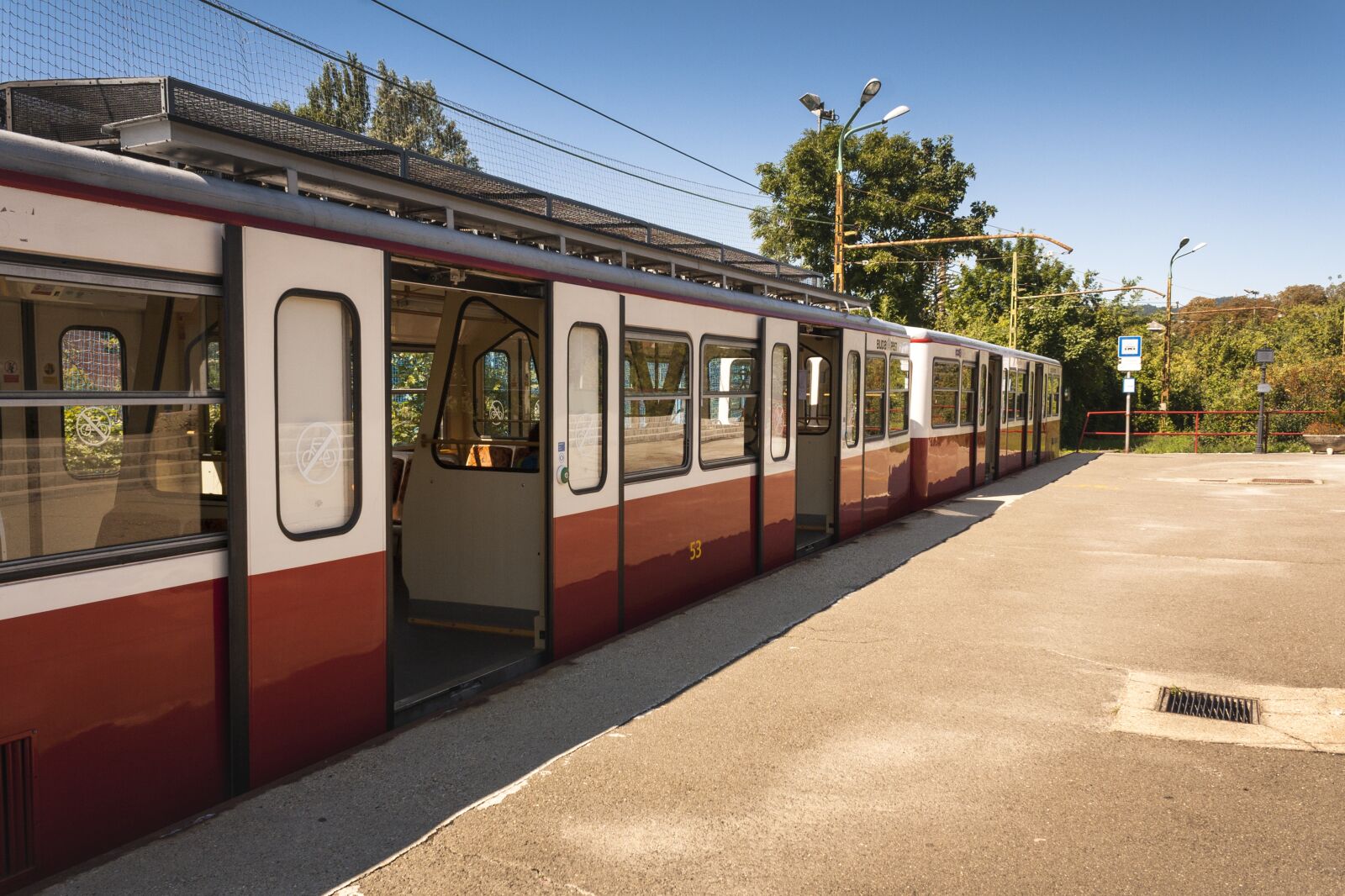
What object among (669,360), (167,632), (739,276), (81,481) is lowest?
(167,632)

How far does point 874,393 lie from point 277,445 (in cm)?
915

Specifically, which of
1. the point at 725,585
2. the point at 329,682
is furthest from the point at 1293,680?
the point at 329,682

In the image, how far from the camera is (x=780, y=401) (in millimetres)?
9656

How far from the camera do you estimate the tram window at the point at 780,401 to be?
31.1ft

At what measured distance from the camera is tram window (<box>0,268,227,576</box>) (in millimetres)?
3592

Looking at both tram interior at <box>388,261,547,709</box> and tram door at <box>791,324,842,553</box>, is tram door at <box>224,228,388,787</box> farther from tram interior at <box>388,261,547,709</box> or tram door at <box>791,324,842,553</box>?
tram door at <box>791,324,842,553</box>

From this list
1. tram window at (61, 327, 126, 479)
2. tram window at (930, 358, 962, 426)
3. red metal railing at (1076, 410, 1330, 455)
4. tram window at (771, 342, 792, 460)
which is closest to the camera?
tram window at (61, 327, 126, 479)

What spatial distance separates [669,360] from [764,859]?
442 centimetres

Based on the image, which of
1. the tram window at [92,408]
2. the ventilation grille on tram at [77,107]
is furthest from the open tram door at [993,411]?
the ventilation grille on tram at [77,107]

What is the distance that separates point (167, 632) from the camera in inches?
154

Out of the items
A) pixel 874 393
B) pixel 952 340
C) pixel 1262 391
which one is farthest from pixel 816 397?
Result: pixel 1262 391

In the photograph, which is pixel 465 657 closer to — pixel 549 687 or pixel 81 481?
pixel 549 687

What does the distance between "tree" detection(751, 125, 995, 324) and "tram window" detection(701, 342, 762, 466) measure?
1260 inches

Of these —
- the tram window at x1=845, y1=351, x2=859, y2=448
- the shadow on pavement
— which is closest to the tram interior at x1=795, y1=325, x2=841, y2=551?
the tram window at x1=845, y1=351, x2=859, y2=448
